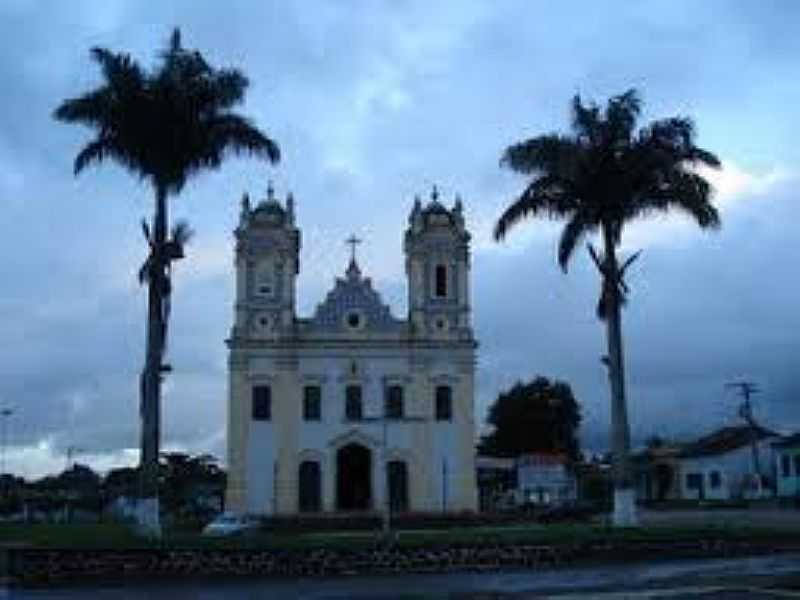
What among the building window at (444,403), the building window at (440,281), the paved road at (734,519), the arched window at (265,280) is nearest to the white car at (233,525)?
the paved road at (734,519)

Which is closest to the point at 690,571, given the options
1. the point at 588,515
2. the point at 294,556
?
the point at 294,556

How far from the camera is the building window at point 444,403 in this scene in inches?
3123

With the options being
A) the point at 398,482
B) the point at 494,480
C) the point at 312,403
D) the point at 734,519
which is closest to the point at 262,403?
the point at 312,403

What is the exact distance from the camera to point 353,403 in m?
A: 79.2

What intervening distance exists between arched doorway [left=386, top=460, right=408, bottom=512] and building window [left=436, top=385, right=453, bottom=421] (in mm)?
3445

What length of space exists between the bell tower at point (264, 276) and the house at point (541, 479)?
15.0 m

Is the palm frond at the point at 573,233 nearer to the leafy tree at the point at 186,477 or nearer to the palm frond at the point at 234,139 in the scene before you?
Answer: the palm frond at the point at 234,139

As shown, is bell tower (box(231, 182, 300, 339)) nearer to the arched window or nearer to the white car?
the arched window

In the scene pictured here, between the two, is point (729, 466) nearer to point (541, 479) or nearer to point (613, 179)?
point (541, 479)

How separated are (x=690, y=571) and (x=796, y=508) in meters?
48.9

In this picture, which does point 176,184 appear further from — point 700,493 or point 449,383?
point 700,493

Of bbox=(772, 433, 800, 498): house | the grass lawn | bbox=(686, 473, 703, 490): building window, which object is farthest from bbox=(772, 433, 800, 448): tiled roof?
the grass lawn

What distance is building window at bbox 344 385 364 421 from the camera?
78.9 metres

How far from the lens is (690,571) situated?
28.6m
